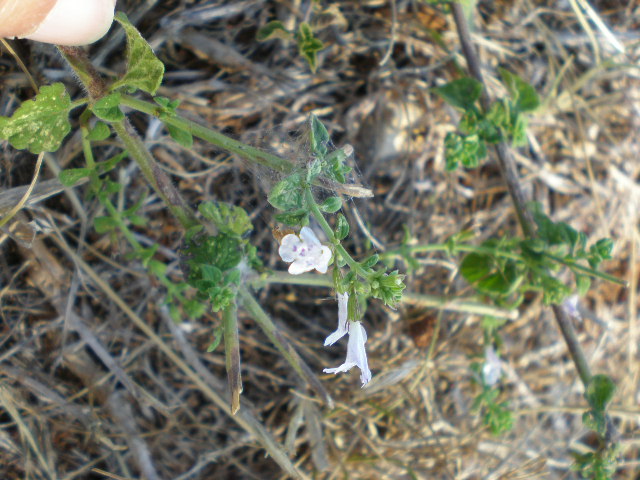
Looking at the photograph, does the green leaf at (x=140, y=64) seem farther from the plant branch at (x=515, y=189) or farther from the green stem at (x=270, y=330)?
the plant branch at (x=515, y=189)

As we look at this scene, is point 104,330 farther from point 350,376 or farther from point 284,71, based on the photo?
point 284,71

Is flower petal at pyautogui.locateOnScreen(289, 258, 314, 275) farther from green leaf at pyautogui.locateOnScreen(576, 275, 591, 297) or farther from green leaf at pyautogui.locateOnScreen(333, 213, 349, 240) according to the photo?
green leaf at pyautogui.locateOnScreen(576, 275, 591, 297)

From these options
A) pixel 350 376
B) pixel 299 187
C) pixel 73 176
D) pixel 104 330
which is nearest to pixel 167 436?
pixel 104 330

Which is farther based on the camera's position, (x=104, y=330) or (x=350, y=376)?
(x=350, y=376)

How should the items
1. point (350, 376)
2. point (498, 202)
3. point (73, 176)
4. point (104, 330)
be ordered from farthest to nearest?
point (498, 202) < point (350, 376) < point (104, 330) < point (73, 176)

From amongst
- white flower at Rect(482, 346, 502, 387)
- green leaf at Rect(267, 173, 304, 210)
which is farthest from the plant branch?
green leaf at Rect(267, 173, 304, 210)

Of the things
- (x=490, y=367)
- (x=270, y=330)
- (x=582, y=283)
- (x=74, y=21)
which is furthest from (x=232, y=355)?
(x=490, y=367)

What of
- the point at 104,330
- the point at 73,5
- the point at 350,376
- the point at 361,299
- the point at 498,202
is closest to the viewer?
the point at 73,5

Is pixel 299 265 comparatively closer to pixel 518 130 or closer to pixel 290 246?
pixel 290 246

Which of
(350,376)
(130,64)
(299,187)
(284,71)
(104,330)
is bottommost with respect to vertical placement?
(350,376)
